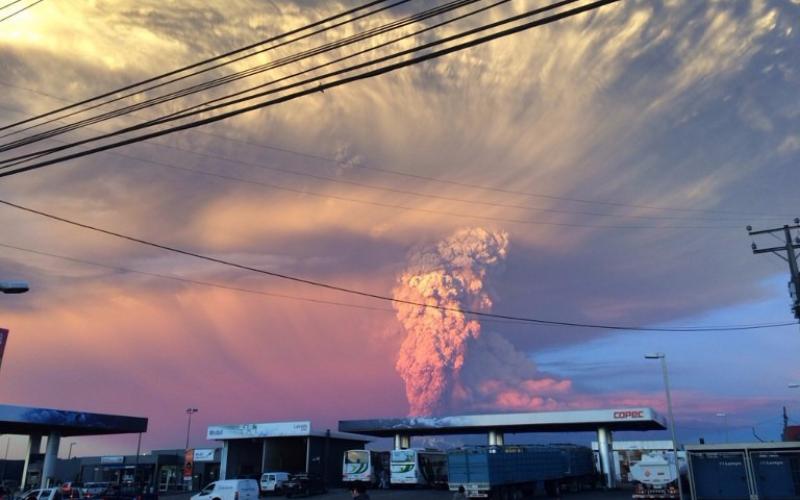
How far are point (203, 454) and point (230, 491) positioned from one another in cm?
3574

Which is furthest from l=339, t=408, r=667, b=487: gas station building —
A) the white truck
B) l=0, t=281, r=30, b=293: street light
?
l=0, t=281, r=30, b=293: street light

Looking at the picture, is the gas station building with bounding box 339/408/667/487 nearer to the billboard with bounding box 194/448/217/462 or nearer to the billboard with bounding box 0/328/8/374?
the billboard with bounding box 194/448/217/462

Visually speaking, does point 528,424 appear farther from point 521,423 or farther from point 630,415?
point 630,415

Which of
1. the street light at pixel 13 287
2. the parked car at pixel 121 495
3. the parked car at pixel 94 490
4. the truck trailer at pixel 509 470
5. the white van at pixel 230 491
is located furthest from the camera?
the parked car at pixel 94 490

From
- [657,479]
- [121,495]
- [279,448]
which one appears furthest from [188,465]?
[657,479]

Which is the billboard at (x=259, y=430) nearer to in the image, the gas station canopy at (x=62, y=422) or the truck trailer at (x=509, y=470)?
the gas station canopy at (x=62, y=422)

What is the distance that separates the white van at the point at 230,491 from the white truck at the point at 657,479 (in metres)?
23.5

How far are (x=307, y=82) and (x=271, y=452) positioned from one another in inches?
2275

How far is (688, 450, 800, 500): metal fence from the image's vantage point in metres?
23.8

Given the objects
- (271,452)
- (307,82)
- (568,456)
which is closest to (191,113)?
(307,82)

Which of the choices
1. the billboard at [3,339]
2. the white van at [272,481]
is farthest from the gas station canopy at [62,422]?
the white van at [272,481]

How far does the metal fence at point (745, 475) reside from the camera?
23.8 m

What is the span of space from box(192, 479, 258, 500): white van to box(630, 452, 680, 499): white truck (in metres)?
23.5

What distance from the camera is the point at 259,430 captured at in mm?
57312
